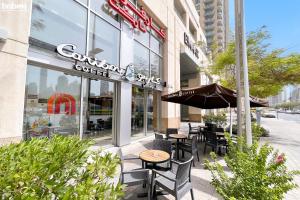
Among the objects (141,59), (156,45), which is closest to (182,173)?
(141,59)

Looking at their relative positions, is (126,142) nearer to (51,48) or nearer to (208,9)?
(51,48)

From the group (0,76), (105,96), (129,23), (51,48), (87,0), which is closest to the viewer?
(0,76)

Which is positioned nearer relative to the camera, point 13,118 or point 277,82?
point 13,118

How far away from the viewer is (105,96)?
7973 mm

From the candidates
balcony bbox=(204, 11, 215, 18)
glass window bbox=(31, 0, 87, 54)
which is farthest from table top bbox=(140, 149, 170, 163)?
balcony bbox=(204, 11, 215, 18)

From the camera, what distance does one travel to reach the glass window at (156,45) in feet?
38.6

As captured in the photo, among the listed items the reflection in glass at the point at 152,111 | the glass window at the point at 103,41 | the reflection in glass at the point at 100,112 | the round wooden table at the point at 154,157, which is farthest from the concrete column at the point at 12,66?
the reflection in glass at the point at 152,111

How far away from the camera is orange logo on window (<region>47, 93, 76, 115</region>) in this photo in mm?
5801

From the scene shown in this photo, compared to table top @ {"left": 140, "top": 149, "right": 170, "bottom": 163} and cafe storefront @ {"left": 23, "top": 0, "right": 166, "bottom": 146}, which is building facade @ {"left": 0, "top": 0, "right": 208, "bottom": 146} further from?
table top @ {"left": 140, "top": 149, "right": 170, "bottom": 163}

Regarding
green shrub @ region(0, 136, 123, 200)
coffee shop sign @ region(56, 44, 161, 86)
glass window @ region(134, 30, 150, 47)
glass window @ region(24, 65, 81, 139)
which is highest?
glass window @ region(134, 30, 150, 47)

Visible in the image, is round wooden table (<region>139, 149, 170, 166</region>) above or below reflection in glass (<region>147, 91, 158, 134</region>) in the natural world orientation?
below

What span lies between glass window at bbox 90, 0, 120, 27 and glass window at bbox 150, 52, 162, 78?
12.5 feet

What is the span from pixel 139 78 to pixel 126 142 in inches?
145

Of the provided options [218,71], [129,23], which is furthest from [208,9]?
[129,23]
